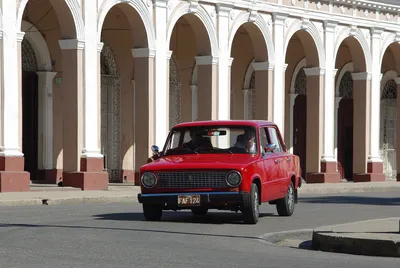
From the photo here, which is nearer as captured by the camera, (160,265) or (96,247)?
Result: (160,265)

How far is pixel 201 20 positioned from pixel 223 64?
177 cm

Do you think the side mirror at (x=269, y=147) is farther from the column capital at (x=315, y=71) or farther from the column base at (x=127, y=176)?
the column capital at (x=315, y=71)

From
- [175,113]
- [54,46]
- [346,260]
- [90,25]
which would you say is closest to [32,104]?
[54,46]

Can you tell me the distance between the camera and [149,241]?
1333cm

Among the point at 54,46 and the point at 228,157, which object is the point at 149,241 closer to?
the point at 228,157

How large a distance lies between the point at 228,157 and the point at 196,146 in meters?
0.74

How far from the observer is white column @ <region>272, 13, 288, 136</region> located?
117 ft

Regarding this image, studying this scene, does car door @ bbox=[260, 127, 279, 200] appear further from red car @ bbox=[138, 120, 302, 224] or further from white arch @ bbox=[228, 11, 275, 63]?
white arch @ bbox=[228, 11, 275, 63]

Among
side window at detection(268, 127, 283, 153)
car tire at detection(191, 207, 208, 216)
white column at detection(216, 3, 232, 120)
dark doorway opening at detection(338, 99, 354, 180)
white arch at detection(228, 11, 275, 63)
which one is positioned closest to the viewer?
car tire at detection(191, 207, 208, 216)

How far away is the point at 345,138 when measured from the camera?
141 ft

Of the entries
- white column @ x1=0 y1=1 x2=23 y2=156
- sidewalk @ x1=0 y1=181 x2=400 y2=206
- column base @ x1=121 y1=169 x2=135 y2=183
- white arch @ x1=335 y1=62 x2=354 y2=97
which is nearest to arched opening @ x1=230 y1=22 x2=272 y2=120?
white arch @ x1=335 y1=62 x2=354 y2=97

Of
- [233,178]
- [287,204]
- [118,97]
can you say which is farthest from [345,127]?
[233,178]

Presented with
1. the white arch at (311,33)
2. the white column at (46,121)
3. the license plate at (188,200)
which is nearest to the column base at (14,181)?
the white column at (46,121)

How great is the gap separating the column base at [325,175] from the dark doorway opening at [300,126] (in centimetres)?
322
